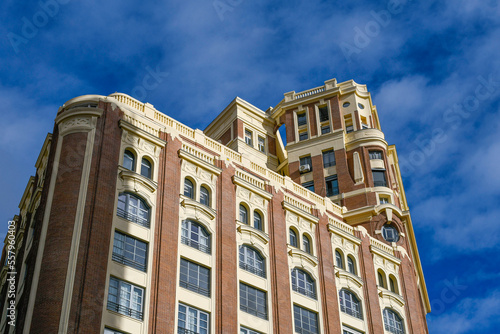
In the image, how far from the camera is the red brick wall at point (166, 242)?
122ft

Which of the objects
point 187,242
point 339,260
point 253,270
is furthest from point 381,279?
point 187,242

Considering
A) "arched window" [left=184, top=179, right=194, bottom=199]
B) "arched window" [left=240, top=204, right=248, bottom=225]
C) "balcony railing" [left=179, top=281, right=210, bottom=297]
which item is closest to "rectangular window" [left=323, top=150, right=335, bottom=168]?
"arched window" [left=240, top=204, right=248, bottom=225]

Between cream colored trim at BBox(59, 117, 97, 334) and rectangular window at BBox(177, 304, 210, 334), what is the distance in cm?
661

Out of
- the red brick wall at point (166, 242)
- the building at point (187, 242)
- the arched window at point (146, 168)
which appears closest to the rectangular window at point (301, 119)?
the building at point (187, 242)

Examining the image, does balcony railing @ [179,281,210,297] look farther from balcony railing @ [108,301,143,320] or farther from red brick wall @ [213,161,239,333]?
balcony railing @ [108,301,143,320]

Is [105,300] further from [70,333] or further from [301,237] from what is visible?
[301,237]

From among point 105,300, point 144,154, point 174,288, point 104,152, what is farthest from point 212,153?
point 105,300

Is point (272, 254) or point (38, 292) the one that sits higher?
point (272, 254)

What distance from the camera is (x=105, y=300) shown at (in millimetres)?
35438

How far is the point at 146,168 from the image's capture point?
43.7m

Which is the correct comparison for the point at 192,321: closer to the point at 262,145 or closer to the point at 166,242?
the point at 166,242

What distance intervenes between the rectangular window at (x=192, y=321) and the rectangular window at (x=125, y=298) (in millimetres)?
2590

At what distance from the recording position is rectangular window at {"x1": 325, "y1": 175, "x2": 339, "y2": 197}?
62125mm

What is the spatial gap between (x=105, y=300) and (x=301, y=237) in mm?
18254
